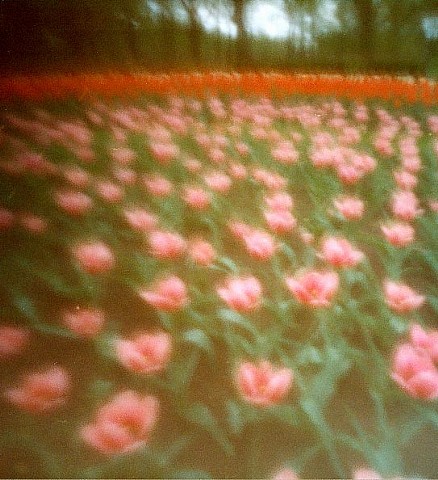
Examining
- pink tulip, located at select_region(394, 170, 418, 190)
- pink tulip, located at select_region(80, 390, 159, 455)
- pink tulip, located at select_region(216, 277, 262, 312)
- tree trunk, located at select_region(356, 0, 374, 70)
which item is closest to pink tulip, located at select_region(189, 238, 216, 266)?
Result: pink tulip, located at select_region(216, 277, 262, 312)

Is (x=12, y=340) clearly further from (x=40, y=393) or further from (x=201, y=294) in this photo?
(x=201, y=294)

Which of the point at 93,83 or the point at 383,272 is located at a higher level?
the point at 93,83

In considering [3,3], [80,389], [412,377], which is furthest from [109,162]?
[412,377]

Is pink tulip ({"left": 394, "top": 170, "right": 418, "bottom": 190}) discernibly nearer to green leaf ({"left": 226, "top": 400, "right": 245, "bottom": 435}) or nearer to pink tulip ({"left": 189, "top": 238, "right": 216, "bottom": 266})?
pink tulip ({"left": 189, "top": 238, "right": 216, "bottom": 266})

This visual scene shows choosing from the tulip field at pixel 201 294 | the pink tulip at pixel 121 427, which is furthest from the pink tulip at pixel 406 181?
the pink tulip at pixel 121 427

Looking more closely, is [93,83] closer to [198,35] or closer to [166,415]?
[198,35]

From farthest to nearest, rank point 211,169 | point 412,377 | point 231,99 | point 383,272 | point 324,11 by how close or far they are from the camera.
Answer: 1. point 231,99
2. point 324,11
3. point 211,169
4. point 383,272
5. point 412,377

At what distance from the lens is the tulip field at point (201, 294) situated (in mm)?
433

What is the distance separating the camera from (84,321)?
1.67 ft

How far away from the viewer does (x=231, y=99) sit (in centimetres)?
104

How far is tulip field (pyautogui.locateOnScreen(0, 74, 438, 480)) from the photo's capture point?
43 centimetres

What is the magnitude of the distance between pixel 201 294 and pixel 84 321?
0.15 metres

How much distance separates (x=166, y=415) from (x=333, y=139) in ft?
2.38

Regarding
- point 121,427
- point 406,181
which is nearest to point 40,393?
point 121,427
